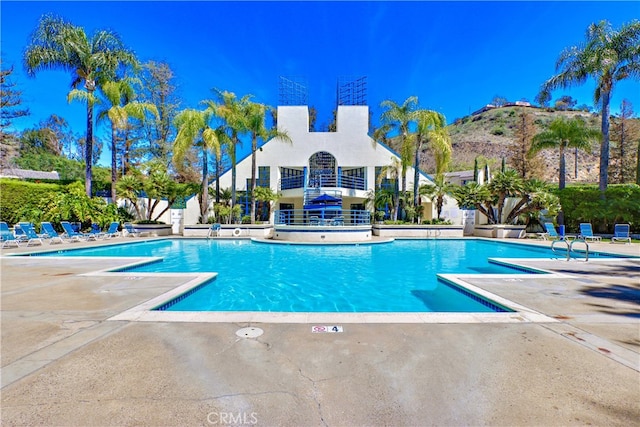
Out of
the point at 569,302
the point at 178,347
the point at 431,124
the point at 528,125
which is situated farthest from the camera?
the point at 528,125

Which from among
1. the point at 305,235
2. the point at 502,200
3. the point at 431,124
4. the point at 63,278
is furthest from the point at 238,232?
the point at 502,200

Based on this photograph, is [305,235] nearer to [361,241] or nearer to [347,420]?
[361,241]

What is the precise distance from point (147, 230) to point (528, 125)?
4619cm

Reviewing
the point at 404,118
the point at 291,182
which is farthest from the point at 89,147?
the point at 404,118

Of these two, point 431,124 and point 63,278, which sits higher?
point 431,124

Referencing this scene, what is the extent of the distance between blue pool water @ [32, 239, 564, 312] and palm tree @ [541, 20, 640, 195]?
12556 mm

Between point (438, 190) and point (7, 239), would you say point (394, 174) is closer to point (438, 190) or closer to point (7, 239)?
point (438, 190)

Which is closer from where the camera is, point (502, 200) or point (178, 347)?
point (178, 347)

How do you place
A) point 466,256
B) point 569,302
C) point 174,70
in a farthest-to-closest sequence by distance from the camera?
point 174,70, point 466,256, point 569,302

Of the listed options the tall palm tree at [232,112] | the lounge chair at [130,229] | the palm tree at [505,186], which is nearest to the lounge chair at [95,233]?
the lounge chair at [130,229]

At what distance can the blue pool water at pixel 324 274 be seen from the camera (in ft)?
21.0

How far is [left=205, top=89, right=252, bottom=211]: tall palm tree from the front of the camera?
20062mm

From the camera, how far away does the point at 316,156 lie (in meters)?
27.5

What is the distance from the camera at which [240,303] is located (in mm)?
6555
